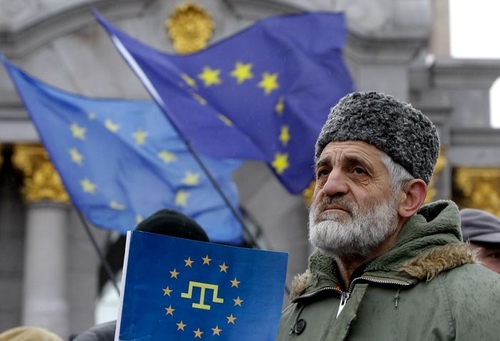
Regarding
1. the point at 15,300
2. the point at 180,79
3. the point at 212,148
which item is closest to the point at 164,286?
the point at 212,148

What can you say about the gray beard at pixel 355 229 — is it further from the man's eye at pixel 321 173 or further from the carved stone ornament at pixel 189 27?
the carved stone ornament at pixel 189 27

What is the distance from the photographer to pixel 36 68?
15.2 m

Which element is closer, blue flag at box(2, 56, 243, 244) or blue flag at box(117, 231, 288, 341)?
blue flag at box(117, 231, 288, 341)

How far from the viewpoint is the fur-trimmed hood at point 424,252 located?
11.1 ft

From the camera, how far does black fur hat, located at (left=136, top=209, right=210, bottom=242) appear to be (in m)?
5.44

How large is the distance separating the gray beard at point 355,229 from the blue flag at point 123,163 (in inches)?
288

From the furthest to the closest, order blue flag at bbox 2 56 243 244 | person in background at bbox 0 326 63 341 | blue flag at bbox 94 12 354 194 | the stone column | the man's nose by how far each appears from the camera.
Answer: the stone column
blue flag at bbox 2 56 243 244
blue flag at bbox 94 12 354 194
person in background at bbox 0 326 63 341
the man's nose

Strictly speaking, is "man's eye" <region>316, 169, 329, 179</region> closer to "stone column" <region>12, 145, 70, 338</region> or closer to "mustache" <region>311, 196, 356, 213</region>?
"mustache" <region>311, 196, 356, 213</region>

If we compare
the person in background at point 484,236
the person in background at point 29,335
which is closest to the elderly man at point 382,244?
the person in background at point 29,335

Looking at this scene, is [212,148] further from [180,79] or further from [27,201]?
[27,201]

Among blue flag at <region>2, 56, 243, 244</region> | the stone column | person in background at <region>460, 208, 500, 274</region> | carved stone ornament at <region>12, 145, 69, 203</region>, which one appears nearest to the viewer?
person in background at <region>460, 208, 500, 274</region>

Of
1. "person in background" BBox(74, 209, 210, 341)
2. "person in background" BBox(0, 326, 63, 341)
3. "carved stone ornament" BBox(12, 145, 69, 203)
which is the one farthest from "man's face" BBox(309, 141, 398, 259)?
"carved stone ornament" BBox(12, 145, 69, 203)

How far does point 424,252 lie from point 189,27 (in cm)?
1216

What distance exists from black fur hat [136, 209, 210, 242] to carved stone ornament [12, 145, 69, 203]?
9834 mm
